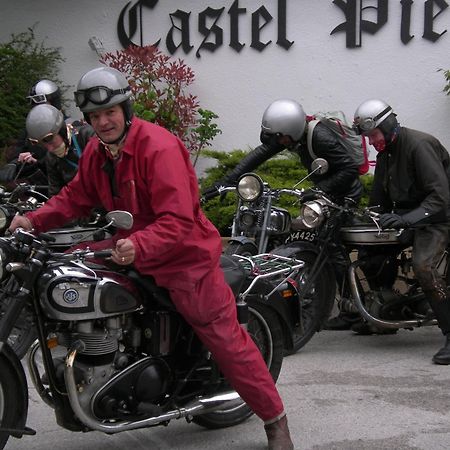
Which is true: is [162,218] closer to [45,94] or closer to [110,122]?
[110,122]

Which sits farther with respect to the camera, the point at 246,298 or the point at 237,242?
the point at 237,242

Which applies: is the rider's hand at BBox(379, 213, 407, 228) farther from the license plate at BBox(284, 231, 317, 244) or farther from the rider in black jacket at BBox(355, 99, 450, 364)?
the license plate at BBox(284, 231, 317, 244)

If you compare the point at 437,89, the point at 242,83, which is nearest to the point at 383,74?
the point at 437,89

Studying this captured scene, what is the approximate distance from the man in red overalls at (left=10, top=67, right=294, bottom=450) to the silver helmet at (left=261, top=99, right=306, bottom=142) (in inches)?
91.4

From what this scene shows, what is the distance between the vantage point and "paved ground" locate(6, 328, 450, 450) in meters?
4.30

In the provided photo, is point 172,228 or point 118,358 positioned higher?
point 172,228

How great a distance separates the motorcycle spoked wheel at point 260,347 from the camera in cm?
441

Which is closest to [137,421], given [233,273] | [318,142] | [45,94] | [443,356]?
[233,273]

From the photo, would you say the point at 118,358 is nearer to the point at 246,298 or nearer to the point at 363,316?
the point at 246,298

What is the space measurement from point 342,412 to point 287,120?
2.23 meters

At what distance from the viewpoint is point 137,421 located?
3.79 m

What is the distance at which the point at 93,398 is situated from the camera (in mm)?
3674

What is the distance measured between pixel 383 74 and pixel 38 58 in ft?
12.6

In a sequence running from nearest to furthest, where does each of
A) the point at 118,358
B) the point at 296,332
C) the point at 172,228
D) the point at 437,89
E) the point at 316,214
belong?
the point at 172,228 → the point at 118,358 → the point at 296,332 → the point at 316,214 → the point at 437,89
